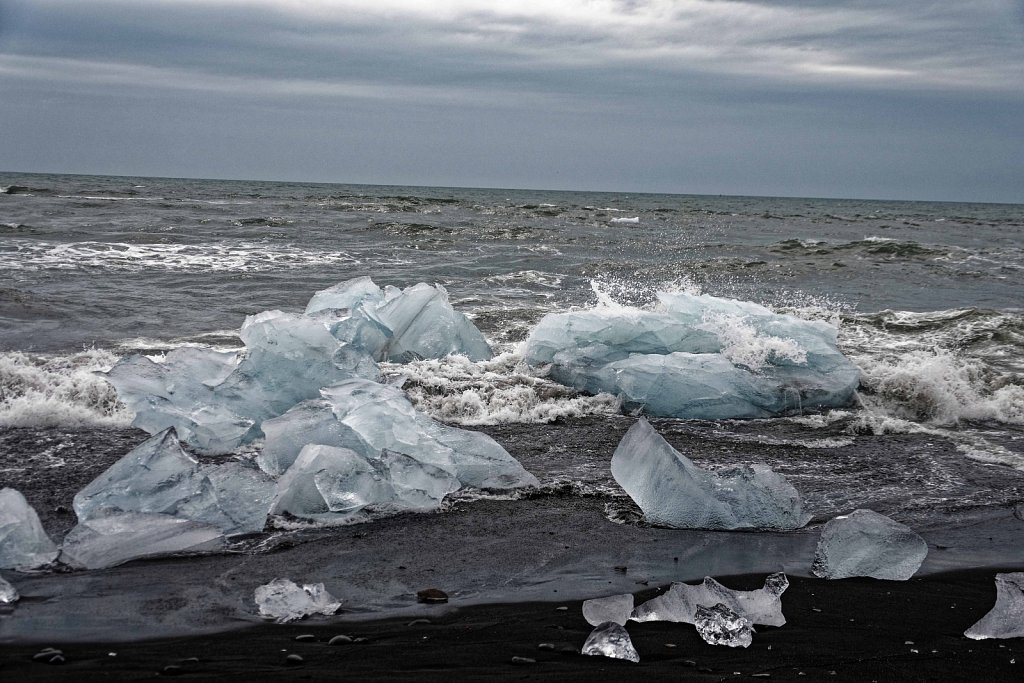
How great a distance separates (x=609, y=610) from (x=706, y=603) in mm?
360

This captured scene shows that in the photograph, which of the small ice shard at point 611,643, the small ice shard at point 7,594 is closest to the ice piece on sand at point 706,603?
the small ice shard at point 611,643

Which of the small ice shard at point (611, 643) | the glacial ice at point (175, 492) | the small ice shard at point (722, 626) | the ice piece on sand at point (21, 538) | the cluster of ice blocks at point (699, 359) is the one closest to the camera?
the small ice shard at point (611, 643)

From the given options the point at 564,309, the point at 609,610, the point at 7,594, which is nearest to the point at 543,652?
the point at 609,610

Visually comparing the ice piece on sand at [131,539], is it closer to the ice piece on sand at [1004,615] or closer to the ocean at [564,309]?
the ocean at [564,309]

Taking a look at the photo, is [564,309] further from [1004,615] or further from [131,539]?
[1004,615]

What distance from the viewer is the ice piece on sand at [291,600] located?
2.98 metres

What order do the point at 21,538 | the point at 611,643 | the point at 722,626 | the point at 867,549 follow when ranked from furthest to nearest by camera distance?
the point at 867,549 → the point at 21,538 → the point at 722,626 → the point at 611,643

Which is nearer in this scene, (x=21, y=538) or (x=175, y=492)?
(x=21, y=538)

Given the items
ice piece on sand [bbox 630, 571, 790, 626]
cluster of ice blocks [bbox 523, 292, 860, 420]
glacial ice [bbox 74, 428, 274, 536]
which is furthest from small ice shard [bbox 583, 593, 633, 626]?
cluster of ice blocks [bbox 523, 292, 860, 420]

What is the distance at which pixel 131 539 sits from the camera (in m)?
3.45

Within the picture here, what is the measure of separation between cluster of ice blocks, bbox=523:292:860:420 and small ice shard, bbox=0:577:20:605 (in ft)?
13.3

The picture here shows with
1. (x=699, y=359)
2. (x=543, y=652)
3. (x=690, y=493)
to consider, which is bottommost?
(x=543, y=652)

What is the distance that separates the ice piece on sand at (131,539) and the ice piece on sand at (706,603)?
177 centimetres

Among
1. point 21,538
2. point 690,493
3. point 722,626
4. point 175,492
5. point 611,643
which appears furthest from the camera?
point 690,493
